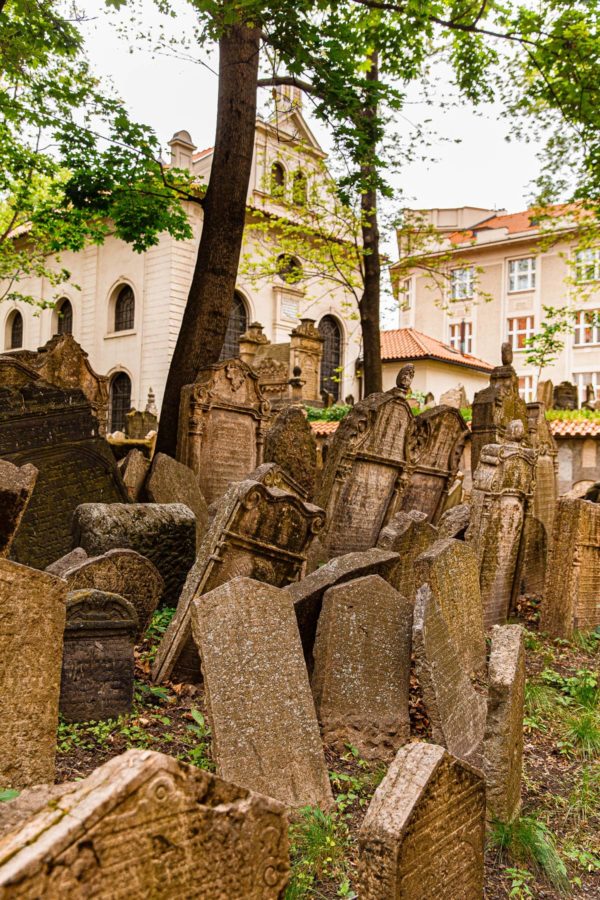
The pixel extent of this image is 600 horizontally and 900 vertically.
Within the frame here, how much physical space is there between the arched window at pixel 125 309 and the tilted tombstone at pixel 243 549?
77.0 feet

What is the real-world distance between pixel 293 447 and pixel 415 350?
23.2 meters

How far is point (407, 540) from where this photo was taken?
6.39 meters

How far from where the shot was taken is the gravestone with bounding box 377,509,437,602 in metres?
6.28

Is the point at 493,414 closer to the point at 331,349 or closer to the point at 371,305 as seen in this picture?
the point at 371,305

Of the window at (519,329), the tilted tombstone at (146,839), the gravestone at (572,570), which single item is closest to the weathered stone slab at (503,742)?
the tilted tombstone at (146,839)

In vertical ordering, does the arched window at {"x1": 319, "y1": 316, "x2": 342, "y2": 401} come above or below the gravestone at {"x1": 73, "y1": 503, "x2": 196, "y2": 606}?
above

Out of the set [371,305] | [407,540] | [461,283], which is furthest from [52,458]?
[461,283]

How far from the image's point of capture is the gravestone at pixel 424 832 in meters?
2.25

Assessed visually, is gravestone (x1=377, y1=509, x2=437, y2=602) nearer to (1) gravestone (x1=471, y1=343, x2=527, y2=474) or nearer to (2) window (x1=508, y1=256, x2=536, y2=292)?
(1) gravestone (x1=471, y1=343, x2=527, y2=474)

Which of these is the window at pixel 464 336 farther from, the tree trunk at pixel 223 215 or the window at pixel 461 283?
the tree trunk at pixel 223 215

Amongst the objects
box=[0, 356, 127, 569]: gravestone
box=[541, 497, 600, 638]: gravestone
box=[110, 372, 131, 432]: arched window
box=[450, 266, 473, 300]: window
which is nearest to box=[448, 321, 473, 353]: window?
box=[450, 266, 473, 300]: window

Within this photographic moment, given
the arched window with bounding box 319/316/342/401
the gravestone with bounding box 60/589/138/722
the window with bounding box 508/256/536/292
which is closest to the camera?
the gravestone with bounding box 60/589/138/722

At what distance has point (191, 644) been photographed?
459 centimetres

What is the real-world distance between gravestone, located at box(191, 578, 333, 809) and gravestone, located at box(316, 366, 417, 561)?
162 inches
